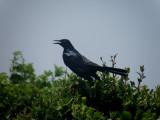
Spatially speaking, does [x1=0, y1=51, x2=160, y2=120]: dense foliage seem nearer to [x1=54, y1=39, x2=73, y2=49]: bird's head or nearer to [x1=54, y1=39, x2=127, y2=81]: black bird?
[x1=54, y1=39, x2=127, y2=81]: black bird

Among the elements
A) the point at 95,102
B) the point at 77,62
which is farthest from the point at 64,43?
the point at 95,102

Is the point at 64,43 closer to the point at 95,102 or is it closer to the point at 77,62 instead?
the point at 77,62

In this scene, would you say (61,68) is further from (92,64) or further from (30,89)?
(30,89)

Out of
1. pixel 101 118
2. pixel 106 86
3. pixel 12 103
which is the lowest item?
pixel 12 103

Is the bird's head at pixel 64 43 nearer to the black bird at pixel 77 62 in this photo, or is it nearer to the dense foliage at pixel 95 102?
the black bird at pixel 77 62

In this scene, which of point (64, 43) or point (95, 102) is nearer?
point (95, 102)

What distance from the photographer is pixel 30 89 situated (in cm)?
509

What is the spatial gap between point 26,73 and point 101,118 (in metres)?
4.70

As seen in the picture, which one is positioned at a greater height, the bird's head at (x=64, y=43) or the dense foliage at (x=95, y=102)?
the bird's head at (x=64, y=43)

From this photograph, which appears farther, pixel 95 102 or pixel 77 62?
pixel 77 62

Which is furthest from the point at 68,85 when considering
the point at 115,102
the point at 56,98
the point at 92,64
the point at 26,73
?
the point at 26,73

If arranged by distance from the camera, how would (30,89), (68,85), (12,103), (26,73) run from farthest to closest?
(26,73)
(30,89)
(12,103)
(68,85)

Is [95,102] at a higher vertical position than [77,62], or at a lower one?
lower

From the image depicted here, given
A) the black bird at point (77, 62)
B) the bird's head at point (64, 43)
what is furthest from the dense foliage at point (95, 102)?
the bird's head at point (64, 43)
